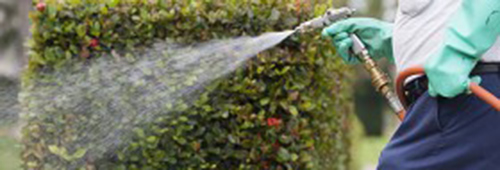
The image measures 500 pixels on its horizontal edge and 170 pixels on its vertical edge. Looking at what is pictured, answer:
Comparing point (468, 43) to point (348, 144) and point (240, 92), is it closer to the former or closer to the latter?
point (240, 92)

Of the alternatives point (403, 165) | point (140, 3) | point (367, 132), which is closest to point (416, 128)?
point (403, 165)

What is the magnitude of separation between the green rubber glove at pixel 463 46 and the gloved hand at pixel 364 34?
0.79 m

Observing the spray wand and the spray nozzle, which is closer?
the spray wand

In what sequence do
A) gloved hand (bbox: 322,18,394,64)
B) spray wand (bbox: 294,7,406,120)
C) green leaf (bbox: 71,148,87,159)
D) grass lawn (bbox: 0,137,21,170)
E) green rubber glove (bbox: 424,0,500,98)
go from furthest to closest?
grass lawn (bbox: 0,137,21,170) < green leaf (bbox: 71,148,87,159) < gloved hand (bbox: 322,18,394,64) < spray wand (bbox: 294,7,406,120) < green rubber glove (bbox: 424,0,500,98)

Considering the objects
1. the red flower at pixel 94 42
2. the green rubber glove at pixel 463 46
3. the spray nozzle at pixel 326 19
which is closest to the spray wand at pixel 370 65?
the spray nozzle at pixel 326 19

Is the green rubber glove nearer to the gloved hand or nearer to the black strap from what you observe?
the black strap

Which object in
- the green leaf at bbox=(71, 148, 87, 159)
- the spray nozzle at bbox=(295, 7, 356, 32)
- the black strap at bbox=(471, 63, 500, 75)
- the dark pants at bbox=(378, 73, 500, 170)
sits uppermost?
the green leaf at bbox=(71, 148, 87, 159)

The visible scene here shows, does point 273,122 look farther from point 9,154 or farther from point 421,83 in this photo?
point 9,154

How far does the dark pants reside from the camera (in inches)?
93.6

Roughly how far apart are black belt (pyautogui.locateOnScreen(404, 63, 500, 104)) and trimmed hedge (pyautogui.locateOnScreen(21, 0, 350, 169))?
0.93 metres

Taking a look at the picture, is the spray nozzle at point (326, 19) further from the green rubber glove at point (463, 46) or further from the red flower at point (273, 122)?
the green rubber glove at point (463, 46)

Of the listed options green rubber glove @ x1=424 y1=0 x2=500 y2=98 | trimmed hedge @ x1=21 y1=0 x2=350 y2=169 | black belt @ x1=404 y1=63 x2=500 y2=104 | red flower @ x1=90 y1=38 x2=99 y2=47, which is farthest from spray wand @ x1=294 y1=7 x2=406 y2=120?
red flower @ x1=90 y1=38 x2=99 y2=47

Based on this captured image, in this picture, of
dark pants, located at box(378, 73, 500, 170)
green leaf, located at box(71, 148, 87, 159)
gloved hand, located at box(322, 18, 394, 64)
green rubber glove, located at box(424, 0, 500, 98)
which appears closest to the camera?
green rubber glove, located at box(424, 0, 500, 98)

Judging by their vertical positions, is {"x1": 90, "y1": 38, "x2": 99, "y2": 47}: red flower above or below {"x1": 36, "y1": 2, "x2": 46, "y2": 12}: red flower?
below
